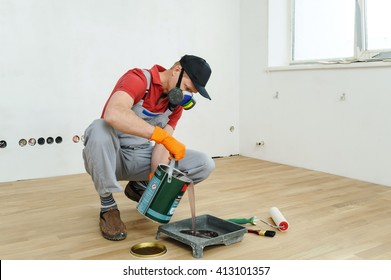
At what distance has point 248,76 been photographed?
4.17 meters

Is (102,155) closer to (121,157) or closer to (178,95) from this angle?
(121,157)

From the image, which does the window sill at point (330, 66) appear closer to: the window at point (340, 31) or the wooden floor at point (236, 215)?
the window at point (340, 31)

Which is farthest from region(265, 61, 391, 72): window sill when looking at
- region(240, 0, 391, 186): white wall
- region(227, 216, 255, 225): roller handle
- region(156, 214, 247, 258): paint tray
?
region(156, 214, 247, 258): paint tray

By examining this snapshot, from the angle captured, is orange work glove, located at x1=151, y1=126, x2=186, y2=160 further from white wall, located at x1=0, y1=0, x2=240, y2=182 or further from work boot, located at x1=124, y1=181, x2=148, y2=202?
white wall, located at x1=0, y1=0, x2=240, y2=182

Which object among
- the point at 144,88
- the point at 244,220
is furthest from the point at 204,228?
the point at 144,88

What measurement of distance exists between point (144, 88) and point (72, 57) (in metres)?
1.58

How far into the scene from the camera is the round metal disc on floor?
1.84 metres

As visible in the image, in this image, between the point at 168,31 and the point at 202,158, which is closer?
the point at 202,158

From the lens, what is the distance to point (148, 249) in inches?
74.5

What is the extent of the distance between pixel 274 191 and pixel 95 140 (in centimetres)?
139

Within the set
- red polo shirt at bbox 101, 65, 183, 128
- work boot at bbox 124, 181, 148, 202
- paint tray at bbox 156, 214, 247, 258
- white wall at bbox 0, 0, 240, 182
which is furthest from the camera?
white wall at bbox 0, 0, 240, 182

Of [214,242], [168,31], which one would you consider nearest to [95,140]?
[214,242]

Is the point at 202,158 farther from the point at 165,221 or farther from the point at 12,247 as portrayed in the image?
the point at 12,247

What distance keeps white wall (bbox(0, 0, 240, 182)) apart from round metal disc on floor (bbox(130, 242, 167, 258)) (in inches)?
69.0
